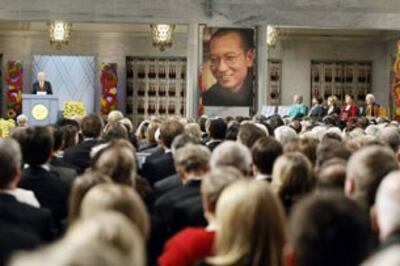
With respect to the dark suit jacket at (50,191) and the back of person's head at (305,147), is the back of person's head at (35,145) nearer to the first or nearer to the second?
the dark suit jacket at (50,191)

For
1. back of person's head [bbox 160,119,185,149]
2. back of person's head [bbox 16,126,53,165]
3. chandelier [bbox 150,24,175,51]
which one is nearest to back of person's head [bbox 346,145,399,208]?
back of person's head [bbox 16,126,53,165]

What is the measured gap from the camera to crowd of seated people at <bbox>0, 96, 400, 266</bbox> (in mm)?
2473

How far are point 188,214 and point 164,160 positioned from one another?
3.23 meters

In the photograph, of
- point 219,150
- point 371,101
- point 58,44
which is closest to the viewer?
point 219,150

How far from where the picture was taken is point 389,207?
3387 millimetres

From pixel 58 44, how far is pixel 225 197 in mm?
22621

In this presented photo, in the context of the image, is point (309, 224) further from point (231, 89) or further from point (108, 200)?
Answer: point (231, 89)

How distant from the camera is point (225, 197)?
362 centimetres

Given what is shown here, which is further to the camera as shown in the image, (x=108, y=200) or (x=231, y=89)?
(x=231, y=89)

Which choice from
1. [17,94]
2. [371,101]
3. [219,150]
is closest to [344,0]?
[371,101]

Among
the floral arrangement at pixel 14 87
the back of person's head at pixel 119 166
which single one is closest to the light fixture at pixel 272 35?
the floral arrangement at pixel 14 87

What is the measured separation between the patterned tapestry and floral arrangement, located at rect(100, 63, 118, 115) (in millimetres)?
458

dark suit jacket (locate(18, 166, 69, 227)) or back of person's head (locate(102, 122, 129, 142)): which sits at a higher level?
back of person's head (locate(102, 122, 129, 142))

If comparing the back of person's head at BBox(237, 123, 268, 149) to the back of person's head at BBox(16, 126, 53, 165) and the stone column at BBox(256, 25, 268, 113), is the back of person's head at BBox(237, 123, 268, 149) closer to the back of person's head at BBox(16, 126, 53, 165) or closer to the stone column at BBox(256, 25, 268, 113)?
the back of person's head at BBox(16, 126, 53, 165)
